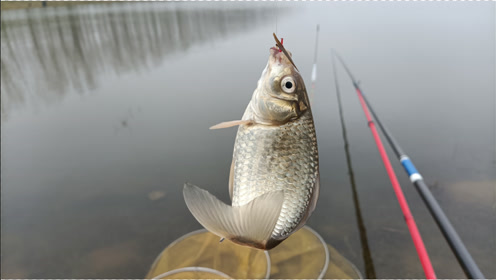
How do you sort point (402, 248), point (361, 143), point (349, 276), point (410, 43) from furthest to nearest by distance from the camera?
point (410, 43), point (361, 143), point (402, 248), point (349, 276)

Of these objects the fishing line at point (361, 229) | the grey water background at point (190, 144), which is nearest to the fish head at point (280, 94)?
the grey water background at point (190, 144)

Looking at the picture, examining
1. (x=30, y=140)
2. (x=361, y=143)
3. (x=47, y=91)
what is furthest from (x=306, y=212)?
(x=47, y=91)

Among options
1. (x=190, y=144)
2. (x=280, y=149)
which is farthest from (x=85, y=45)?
(x=280, y=149)

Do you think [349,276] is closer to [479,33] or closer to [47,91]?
[47,91]

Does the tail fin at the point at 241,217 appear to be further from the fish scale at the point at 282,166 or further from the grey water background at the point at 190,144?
the grey water background at the point at 190,144

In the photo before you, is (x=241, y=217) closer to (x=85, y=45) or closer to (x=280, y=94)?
(x=280, y=94)

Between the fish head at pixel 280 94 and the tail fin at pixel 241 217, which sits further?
the fish head at pixel 280 94

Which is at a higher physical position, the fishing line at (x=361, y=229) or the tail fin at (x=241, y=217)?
the tail fin at (x=241, y=217)

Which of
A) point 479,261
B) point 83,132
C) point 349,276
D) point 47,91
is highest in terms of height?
point 47,91

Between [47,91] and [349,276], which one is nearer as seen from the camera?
[349,276]
